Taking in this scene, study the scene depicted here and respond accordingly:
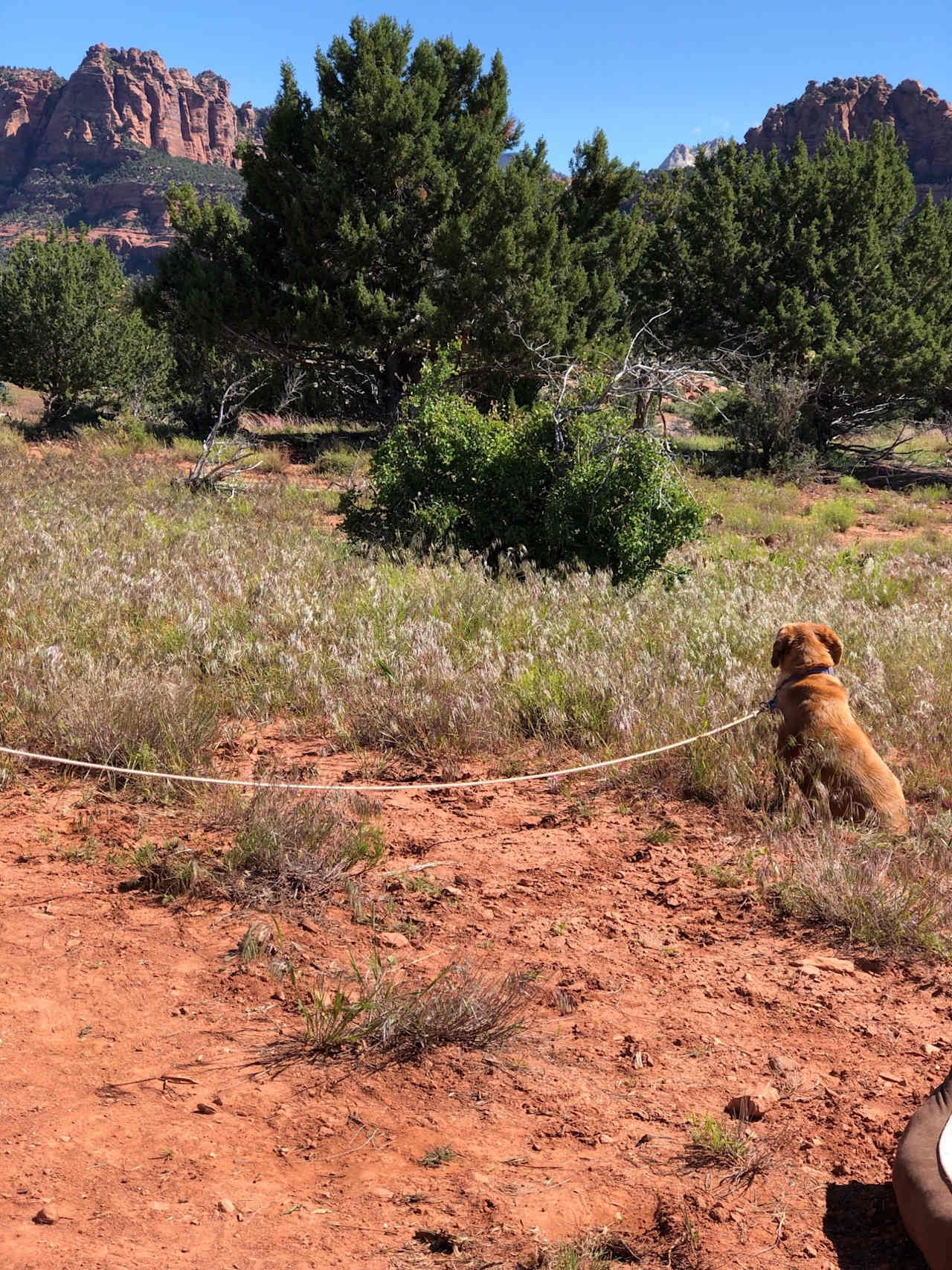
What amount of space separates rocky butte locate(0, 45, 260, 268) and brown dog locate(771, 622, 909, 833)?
120586 millimetres

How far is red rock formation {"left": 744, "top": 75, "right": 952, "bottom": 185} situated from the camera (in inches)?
3994

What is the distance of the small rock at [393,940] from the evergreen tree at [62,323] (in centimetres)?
2039

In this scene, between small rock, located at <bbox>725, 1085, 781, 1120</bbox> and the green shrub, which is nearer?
small rock, located at <bbox>725, 1085, 781, 1120</bbox>

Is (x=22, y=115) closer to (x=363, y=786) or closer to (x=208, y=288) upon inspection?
(x=208, y=288)

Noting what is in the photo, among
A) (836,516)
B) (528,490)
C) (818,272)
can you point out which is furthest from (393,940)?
(818,272)

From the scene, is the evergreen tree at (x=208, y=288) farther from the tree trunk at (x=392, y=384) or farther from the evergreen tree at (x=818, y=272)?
the evergreen tree at (x=818, y=272)

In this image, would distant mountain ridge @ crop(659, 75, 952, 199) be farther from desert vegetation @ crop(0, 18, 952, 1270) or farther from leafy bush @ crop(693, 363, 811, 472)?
desert vegetation @ crop(0, 18, 952, 1270)

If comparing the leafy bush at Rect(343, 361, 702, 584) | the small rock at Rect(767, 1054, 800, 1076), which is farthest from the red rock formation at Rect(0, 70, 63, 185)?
the small rock at Rect(767, 1054, 800, 1076)

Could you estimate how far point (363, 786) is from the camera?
4148mm

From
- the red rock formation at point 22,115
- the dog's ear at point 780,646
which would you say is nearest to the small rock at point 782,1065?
the dog's ear at point 780,646

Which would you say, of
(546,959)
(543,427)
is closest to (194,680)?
(546,959)

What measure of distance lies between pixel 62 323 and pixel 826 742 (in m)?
20.6

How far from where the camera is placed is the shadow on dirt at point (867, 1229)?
1933 millimetres

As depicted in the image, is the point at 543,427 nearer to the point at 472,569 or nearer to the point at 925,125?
the point at 472,569
